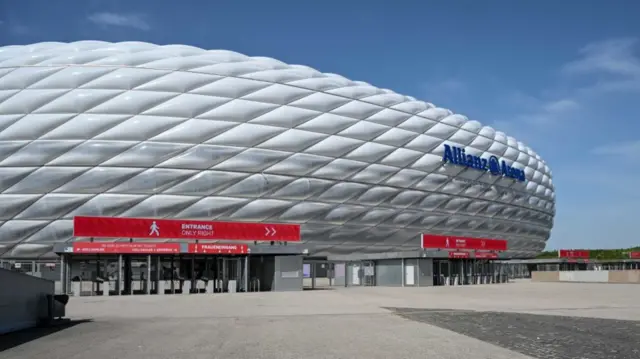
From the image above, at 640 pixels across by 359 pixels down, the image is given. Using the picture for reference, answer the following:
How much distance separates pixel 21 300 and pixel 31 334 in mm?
1431

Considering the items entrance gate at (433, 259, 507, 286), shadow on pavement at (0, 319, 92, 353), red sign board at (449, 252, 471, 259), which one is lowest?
entrance gate at (433, 259, 507, 286)

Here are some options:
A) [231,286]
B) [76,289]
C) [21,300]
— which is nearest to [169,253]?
[231,286]

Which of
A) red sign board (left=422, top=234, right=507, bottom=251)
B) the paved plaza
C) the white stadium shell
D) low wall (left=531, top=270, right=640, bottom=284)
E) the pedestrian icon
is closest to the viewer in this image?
the paved plaza

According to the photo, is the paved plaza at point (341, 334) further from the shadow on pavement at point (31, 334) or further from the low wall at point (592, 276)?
the low wall at point (592, 276)

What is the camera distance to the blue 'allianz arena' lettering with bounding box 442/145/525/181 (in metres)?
53.7

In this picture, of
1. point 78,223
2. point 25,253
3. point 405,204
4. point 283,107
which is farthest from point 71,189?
point 405,204

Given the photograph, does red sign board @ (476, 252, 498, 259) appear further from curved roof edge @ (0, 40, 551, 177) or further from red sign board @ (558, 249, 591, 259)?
red sign board @ (558, 249, 591, 259)

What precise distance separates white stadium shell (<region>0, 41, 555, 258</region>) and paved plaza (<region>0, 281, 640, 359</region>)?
20676 mm

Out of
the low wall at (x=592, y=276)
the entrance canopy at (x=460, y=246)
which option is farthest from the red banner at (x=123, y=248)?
the low wall at (x=592, y=276)

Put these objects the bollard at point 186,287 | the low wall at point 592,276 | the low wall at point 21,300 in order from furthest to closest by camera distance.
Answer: the low wall at point 592,276, the bollard at point 186,287, the low wall at point 21,300

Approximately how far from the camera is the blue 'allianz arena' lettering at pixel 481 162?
53.7m

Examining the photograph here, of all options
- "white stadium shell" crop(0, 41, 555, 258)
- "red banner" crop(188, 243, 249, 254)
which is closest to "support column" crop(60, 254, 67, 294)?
"red banner" crop(188, 243, 249, 254)

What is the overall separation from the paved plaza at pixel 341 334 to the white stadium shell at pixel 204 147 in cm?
2068

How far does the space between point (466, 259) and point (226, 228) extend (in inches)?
793
